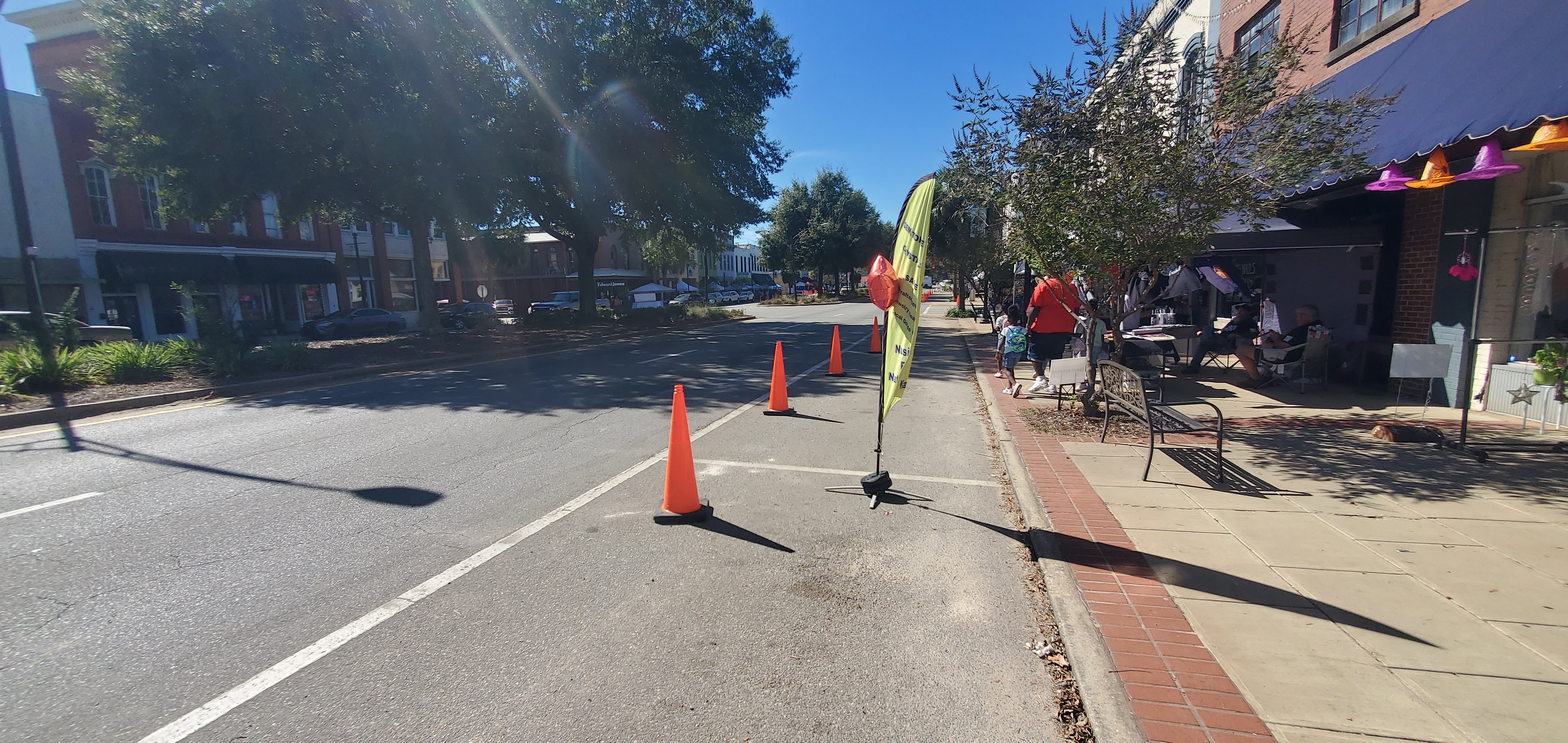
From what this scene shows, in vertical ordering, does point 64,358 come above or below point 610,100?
below

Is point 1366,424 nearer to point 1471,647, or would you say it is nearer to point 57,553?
point 1471,647

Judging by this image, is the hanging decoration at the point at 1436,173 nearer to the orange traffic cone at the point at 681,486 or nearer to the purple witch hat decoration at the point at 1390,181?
the purple witch hat decoration at the point at 1390,181

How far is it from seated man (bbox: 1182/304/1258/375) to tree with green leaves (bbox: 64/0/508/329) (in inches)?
653

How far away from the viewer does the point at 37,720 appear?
2.67 meters

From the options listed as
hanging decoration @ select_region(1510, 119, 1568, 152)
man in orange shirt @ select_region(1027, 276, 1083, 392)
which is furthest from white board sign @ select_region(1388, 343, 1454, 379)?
man in orange shirt @ select_region(1027, 276, 1083, 392)

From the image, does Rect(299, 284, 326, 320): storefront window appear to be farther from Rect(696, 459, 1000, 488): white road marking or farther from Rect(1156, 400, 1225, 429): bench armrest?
Rect(1156, 400, 1225, 429): bench armrest

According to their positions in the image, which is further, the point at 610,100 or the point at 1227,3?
the point at 610,100

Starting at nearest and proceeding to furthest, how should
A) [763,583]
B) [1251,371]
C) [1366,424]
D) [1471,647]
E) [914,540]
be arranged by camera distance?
[1471,647]
[763,583]
[914,540]
[1366,424]
[1251,371]

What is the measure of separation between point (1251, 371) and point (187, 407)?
15.2m

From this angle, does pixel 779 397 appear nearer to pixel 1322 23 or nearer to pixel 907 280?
pixel 907 280

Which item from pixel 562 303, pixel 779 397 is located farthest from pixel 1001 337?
pixel 562 303

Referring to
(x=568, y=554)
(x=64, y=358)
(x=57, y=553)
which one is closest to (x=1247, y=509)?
(x=568, y=554)

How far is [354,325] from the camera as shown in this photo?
83.2ft

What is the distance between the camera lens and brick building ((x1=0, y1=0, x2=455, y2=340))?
2147 centimetres
